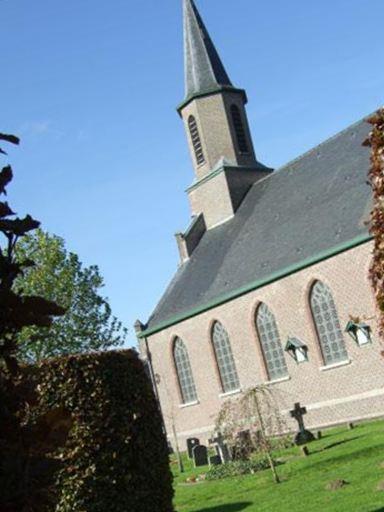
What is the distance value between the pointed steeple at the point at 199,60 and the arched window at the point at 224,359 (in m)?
13.1

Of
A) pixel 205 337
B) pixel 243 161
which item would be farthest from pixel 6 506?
pixel 243 161

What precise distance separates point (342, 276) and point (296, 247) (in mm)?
2800

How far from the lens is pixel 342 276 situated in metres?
22.9

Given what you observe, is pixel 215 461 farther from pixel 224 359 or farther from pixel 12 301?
pixel 12 301

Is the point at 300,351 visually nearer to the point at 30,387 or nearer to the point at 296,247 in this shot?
the point at 296,247

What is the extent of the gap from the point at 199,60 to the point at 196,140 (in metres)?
4.49

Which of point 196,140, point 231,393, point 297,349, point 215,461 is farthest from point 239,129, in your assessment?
point 215,461

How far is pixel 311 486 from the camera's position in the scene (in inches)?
481

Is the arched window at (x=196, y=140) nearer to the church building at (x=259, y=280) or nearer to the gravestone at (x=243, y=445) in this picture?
the church building at (x=259, y=280)

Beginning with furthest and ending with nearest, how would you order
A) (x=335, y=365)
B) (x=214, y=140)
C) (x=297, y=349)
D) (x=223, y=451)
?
1. (x=214, y=140)
2. (x=297, y=349)
3. (x=335, y=365)
4. (x=223, y=451)

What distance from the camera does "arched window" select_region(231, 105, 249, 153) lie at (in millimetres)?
Answer: 34375

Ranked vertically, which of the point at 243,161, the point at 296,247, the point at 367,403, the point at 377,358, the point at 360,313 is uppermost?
the point at 243,161

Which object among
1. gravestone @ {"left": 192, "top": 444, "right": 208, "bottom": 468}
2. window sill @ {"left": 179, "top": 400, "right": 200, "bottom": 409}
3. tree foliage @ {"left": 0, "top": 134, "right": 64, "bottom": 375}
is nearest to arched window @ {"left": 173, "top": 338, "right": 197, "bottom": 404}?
window sill @ {"left": 179, "top": 400, "right": 200, "bottom": 409}

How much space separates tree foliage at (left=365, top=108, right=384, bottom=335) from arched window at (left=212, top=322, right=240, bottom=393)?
22134 millimetres
